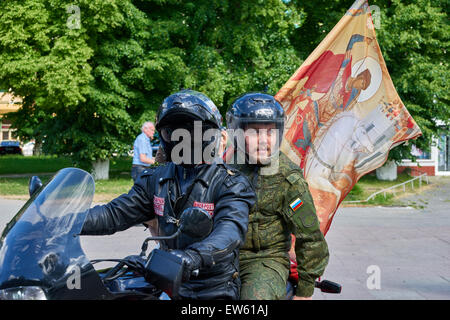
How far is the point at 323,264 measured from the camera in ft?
10.2

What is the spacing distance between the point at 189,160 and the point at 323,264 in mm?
1013

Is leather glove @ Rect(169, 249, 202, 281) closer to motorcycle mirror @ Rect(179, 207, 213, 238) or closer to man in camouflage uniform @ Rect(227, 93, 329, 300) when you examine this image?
motorcycle mirror @ Rect(179, 207, 213, 238)

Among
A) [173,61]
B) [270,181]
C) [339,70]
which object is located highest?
[173,61]

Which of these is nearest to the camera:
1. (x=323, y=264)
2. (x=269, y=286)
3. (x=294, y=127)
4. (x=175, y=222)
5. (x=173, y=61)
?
(x=175, y=222)

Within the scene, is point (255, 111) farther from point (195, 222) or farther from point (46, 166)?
point (46, 166)

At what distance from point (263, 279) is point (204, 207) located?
0.56 meters

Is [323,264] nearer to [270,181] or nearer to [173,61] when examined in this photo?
[270,181]

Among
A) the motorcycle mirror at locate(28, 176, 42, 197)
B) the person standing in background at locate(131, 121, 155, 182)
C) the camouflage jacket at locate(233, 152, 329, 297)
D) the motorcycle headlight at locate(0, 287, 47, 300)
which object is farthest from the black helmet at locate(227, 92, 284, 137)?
the person standing in background at locate(131, 121, 155, 182)

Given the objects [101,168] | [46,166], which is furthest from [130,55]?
[46,166]

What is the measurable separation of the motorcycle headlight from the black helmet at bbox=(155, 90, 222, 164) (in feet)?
3.30

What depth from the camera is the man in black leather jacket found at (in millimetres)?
2541

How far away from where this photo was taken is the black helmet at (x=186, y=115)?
8.41 ft

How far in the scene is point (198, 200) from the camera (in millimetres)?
2637
